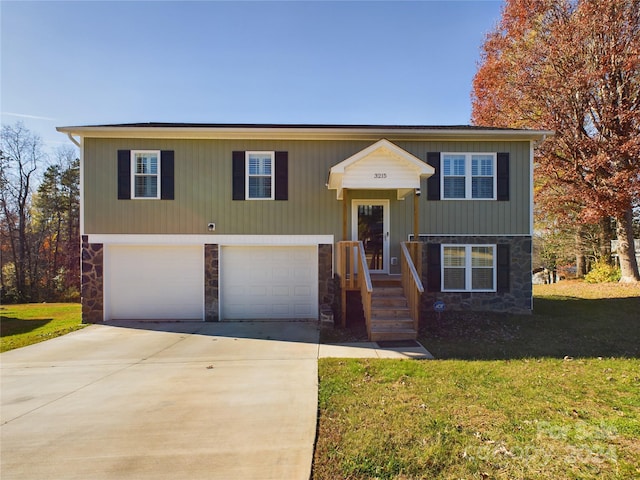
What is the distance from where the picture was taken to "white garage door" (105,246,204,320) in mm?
9086

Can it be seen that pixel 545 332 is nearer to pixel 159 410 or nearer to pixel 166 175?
pixel 159 410

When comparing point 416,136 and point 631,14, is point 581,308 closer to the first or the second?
point 416,136

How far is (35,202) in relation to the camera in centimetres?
2138

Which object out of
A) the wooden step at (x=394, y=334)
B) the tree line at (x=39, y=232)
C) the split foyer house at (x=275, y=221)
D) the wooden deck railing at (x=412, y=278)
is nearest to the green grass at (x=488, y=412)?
the wooden step at (x=394, y=334)

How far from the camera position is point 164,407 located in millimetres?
4051

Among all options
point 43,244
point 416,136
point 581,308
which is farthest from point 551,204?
point 43,244

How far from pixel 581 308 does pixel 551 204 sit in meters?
6.66

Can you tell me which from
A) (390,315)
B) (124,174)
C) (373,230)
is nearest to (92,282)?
(124,174)

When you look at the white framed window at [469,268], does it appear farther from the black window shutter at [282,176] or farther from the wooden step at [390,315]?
the black window shutter at [282,176]

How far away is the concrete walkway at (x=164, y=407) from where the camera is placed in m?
2.98

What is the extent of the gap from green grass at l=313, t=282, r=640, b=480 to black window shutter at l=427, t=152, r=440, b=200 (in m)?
4.03

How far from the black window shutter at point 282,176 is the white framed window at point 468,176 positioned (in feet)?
14.2

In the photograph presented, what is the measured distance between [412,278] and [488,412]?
3.82 meters

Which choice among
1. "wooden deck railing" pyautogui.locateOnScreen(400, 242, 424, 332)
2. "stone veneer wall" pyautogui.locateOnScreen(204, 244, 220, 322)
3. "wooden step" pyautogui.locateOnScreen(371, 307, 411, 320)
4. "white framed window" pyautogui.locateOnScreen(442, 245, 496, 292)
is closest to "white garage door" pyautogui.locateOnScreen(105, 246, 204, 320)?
"stone veneer wall" pyautogui.locateOnScreen(204, 244, 220, 322)
